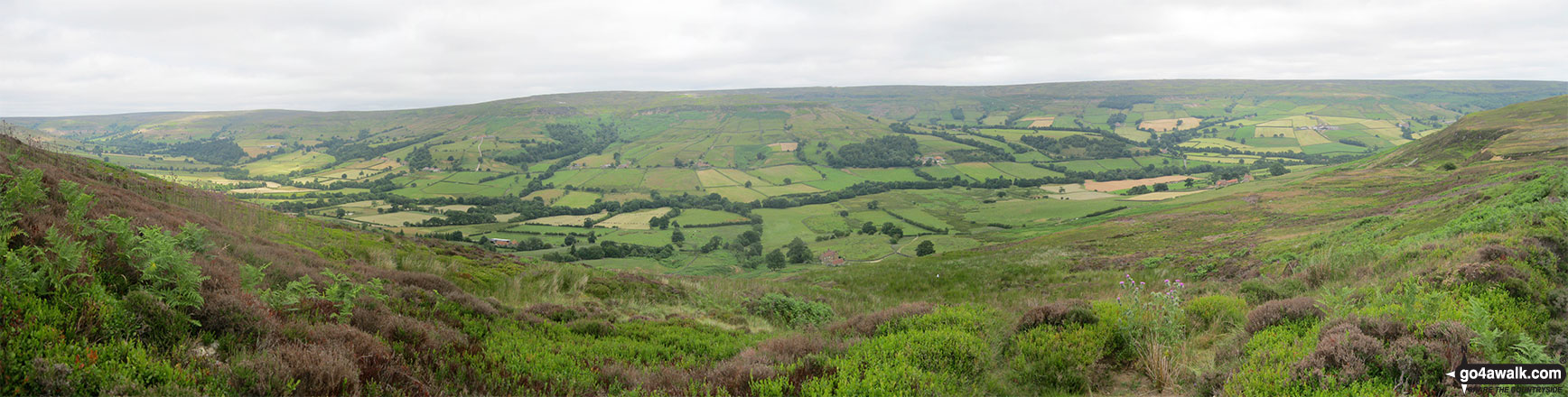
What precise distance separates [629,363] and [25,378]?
5258mm

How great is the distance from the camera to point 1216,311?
955 centimetres

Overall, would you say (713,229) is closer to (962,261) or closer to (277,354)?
(962,261)

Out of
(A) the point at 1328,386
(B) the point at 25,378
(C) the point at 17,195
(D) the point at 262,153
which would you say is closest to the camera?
(B) the point at 25,378

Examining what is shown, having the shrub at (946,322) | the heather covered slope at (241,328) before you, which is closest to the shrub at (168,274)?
the heather covered slope at (241,328)

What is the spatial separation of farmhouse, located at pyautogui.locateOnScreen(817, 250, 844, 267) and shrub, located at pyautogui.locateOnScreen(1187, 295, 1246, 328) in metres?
45.4

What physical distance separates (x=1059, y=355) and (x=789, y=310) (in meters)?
8.66

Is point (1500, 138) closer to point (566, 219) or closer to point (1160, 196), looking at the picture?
point (1160, 196)

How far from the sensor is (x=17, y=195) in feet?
25.4

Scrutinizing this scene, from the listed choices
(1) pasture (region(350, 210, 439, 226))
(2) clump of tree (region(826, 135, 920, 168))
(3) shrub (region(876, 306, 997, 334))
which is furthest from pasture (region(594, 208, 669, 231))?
(3) shrub (region(876, 306, 997, 334))

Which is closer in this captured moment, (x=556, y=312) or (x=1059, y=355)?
(x=1059, y=355)

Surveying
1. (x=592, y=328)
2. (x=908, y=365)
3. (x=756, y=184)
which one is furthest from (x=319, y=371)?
(x=756, y=184)

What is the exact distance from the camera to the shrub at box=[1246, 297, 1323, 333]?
800 centimetres

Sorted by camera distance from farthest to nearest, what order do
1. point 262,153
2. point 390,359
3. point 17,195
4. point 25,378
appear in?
1. point 262,153
2. point 17,195
3. point 390,359
4. point 25,378

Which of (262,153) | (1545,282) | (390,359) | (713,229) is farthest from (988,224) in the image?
(262,153)
